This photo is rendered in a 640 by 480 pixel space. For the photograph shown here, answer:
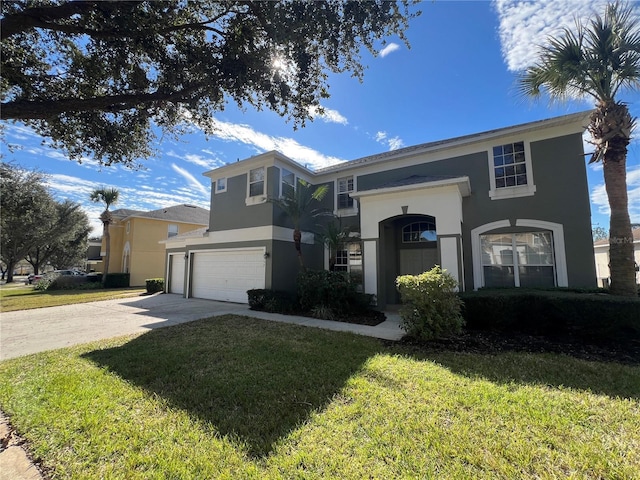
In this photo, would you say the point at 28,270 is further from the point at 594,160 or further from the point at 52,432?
the point at 594,160

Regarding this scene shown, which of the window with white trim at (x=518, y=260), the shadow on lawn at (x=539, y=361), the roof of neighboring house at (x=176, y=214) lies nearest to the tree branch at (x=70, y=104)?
the shadow on lawn at (x=539, y=361)

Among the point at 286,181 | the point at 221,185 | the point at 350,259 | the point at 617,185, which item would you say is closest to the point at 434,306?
the point at 617,185

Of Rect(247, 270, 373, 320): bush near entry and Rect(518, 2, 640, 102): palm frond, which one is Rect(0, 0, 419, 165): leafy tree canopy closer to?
Rect(518, 2, 640, 102): palm frond

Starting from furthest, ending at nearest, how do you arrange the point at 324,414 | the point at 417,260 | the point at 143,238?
the point at 143,238
the point at 417,260
the point at 324,414

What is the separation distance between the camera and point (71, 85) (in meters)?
7.37

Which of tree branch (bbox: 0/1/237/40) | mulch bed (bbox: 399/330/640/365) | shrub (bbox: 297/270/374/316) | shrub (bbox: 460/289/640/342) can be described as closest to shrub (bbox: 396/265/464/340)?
mulch bed (bbox: 399/330/640/365)

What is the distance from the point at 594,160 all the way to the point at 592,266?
3.29 meters

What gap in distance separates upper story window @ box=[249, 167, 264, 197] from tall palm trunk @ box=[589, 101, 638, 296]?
1142 cm

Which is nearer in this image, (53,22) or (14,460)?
(14,460)

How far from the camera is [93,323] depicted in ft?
29.2

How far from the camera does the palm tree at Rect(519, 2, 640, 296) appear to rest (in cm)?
700

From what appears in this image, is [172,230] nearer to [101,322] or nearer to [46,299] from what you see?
[46,299]

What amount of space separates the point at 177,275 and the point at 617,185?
19.7 metres

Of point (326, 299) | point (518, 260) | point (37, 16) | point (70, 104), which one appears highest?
point (37, 16)
